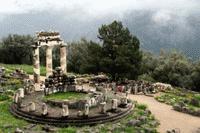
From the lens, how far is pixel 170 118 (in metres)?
45.8

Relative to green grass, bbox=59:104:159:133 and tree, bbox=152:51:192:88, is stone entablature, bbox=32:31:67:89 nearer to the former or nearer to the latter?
green grass, bbox=59:104:159:133

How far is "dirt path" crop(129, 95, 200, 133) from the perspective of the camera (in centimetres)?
4253

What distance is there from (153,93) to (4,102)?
1905 cm

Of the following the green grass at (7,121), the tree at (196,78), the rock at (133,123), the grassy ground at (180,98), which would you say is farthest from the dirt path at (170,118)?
the tree at (196,78)

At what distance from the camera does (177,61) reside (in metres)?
83.9

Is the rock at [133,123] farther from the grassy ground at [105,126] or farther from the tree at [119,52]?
the tree at [119,52]

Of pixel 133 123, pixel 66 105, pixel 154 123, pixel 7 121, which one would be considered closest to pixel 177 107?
pixel 154 123

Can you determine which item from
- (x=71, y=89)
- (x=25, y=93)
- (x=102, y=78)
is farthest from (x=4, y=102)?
(x=102, y=78)

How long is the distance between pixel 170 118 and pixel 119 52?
59.3ft

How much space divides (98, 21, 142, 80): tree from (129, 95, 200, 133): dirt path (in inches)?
385

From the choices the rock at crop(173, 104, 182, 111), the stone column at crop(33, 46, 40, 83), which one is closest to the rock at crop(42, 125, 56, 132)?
the rock at crop(173, 104, 182, 111)

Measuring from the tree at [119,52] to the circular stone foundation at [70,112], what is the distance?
13913mm

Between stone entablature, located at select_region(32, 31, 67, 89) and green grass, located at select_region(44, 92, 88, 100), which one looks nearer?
green grass, located at select_region(44, 92, 88, 100)

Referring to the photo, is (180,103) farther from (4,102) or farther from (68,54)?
(68,54)
